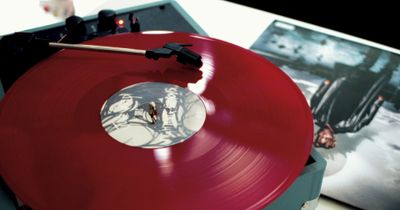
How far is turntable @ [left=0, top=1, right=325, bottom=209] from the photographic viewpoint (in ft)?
1.94

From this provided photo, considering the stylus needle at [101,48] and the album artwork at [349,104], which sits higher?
the stylus needle at [101,48]

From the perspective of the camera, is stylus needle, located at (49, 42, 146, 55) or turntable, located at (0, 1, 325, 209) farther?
stylus needle, located at (49, 42, 146, 55)

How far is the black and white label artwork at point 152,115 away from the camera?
659 millimetres

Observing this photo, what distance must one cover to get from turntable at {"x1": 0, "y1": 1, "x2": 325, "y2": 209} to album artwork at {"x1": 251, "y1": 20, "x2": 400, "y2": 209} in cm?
25

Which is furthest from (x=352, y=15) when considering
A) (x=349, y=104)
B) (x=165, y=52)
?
(x=165, y=52)

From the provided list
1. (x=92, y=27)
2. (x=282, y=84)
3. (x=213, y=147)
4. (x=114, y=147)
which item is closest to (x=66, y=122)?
(x=114, y=147)

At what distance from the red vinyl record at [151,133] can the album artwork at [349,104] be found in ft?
1.13

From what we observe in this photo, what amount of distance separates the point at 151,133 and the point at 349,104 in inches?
25.9

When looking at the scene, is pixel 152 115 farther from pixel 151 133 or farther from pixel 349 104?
pixel 349 104

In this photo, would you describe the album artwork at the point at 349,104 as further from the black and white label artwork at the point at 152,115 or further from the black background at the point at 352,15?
the black and white label artwork at the point at 152,115

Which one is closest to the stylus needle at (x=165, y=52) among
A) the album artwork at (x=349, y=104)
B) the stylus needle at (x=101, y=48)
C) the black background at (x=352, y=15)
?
the stylus needle at (x=101, y=48)

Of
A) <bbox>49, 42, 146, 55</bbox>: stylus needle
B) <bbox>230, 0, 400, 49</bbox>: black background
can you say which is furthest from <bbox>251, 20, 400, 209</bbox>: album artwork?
<bbox>49, 42, 146, 55</bbox>: stylus needle

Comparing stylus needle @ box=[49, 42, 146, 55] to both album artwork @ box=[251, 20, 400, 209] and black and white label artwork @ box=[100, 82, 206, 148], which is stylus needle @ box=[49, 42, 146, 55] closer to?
black and white label artwork @ box=[100, 82, 206, 148]

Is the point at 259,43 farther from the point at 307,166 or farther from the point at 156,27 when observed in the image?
the point at 307,166
